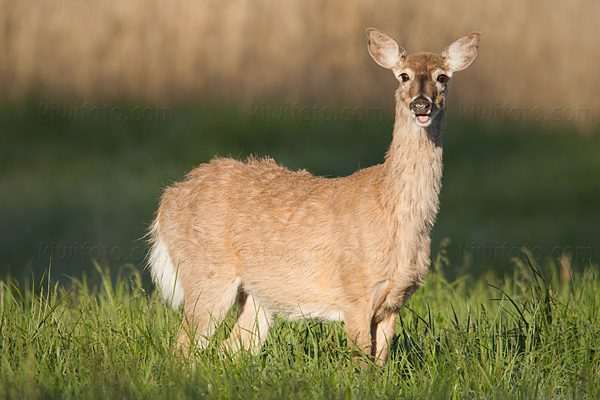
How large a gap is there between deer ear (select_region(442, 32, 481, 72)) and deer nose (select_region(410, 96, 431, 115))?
59 centimetres

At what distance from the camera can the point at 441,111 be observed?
4.98 meters

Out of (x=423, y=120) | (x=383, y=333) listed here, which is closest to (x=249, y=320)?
(x=383, y=333)

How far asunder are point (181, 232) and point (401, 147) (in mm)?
1764

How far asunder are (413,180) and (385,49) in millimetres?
1022

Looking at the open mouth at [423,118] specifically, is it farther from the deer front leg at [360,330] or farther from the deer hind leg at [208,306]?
the deer hind leg at [208,306]

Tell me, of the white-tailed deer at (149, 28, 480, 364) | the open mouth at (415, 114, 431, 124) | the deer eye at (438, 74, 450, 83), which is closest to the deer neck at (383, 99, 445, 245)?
the white-tailed deer at (149, 28, 480, 364)

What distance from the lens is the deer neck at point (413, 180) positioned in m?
4.82

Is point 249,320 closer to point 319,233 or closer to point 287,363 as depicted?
point 319,233

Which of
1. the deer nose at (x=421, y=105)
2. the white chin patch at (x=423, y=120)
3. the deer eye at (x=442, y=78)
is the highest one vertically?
the deer eye at (x=442, y=78)

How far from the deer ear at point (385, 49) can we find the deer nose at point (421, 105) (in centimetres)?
62

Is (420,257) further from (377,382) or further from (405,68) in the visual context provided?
(405,68)

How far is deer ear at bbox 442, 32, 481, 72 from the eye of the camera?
17.1 ft

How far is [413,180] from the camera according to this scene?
16.0 feet

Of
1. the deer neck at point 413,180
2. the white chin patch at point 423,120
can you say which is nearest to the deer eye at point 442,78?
the deer neck at point 413,180
